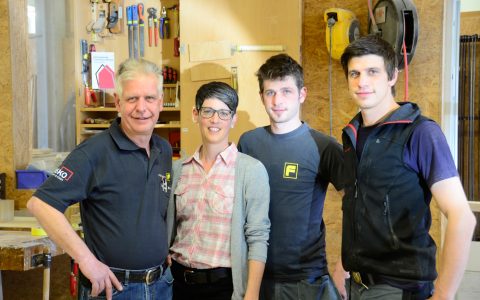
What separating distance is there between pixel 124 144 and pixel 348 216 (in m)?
0.83

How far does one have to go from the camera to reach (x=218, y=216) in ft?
6.12

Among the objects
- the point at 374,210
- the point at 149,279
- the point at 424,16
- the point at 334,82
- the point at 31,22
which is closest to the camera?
the point at 374,210

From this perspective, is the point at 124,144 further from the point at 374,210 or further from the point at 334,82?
the point at 334,82

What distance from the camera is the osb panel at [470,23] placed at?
16.1ft

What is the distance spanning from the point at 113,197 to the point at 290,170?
0.73m

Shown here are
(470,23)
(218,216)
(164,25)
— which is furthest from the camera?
(470,23)

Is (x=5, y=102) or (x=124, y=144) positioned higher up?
(x=5, y=102)

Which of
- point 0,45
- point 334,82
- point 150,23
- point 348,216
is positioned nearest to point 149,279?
point 348,216

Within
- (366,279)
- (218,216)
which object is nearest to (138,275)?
(218,216)

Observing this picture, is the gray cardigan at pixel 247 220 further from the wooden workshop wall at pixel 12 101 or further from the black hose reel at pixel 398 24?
the wooden workshop wall at pixel 12 101

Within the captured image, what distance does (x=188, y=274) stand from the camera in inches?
73.6

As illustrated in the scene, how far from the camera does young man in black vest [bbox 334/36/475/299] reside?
146 centimetres

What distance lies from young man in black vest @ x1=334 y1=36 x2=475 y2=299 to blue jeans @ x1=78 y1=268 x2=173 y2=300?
667 millimetres

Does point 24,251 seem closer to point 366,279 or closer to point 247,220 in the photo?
point 247,220
